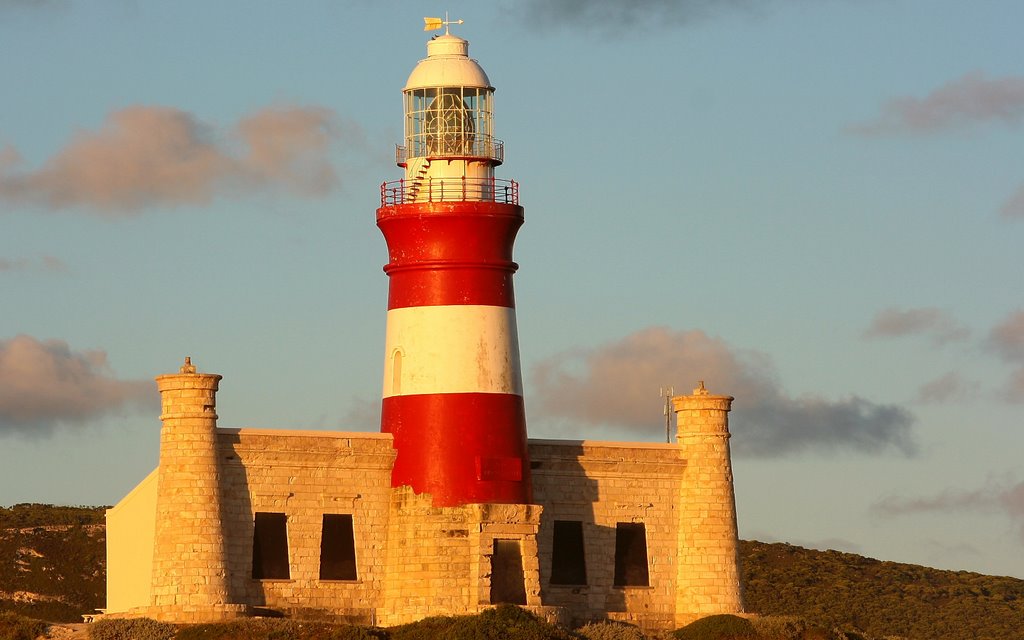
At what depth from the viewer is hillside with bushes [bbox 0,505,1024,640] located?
2296 inches

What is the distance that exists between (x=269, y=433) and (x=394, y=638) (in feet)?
16.5

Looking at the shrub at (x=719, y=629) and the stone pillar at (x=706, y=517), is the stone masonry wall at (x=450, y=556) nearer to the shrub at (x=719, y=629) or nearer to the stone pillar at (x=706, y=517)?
the shrub at (x=719, y=629)

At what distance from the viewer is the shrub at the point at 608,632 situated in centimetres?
4494

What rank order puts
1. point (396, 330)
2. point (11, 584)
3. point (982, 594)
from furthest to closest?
point (982, 594), point (11, 584), point (396, 330)

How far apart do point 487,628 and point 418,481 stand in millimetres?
3917

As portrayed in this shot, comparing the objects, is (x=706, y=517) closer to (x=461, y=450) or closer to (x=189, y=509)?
(x=461, y=450)

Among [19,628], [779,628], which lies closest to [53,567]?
[19,628]

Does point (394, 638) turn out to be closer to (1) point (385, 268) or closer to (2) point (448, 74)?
(1) point (385, 268)

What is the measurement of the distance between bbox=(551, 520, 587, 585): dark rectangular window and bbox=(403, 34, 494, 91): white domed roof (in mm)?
9605

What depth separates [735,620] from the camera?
4656cm

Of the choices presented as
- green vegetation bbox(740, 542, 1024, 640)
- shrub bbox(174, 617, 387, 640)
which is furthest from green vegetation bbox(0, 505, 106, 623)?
green vegetation bbox(740, 542, 1024, 640)

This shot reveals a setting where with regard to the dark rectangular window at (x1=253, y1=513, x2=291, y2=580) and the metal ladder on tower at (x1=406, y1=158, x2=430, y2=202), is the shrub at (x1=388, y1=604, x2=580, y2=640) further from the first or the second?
the metal ladder on tower at (x1=406, y1=158, x2=430, y2=202)

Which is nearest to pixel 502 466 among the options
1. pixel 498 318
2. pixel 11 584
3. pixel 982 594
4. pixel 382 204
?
pixel 498 318

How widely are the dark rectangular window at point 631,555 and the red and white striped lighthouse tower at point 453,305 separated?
3.23 meters
